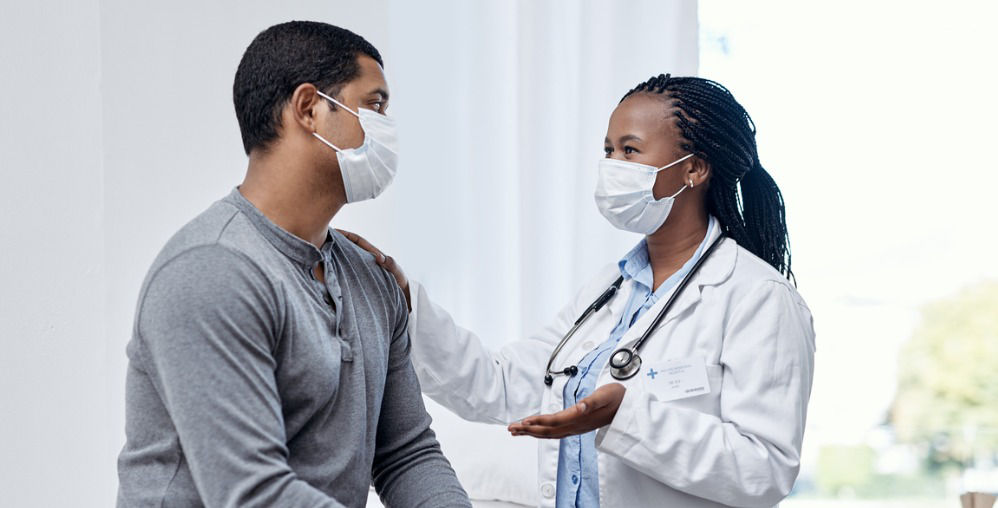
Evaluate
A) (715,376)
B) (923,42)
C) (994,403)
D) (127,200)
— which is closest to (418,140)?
(127,200)

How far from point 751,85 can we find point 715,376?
5.68 ft

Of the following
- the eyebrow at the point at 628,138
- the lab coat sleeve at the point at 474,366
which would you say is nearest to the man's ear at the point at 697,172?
the eyebrow at the point at 628,138

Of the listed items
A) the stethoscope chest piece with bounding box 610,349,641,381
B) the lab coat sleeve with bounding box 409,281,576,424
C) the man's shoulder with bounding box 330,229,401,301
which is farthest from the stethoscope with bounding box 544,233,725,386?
the man's shoulder with bounding box 330,229,401,301

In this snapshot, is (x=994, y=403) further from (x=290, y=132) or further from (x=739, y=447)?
(x=290, y=132)

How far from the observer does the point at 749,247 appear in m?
1.86

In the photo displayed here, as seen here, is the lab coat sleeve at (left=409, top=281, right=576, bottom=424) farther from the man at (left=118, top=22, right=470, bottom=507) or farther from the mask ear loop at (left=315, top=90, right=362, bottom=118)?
the mask ear loop at (left=315, top=90, right=362, bottom=118)

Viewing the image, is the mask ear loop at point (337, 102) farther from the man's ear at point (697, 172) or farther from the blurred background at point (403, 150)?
the blurred background at point (403, 150)

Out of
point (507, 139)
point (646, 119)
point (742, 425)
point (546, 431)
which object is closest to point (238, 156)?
point (507, 139)

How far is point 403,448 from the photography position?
4.75 feet

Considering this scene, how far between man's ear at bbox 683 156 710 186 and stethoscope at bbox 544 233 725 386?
115 mm

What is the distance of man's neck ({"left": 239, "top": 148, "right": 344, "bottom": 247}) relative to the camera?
125cm

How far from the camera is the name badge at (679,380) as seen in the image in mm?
1623

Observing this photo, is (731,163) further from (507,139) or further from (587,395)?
(507,139)

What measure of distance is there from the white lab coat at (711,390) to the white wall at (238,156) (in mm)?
679
